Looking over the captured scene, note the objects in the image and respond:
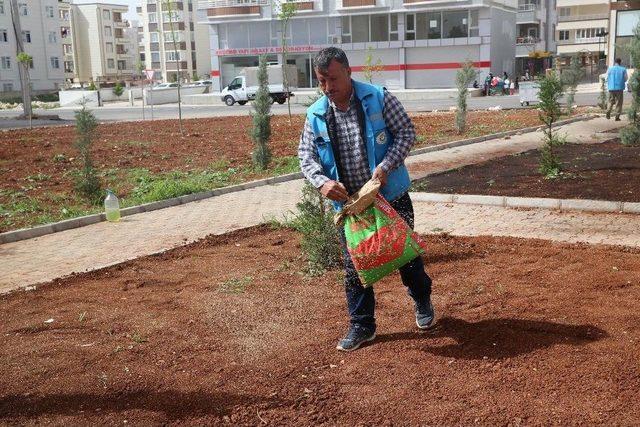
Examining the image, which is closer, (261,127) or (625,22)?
(261,127)

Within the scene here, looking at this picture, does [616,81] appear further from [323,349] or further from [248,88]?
[248,88]

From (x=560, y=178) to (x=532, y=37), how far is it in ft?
208

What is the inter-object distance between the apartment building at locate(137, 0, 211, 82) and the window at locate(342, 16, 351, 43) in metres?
47.3

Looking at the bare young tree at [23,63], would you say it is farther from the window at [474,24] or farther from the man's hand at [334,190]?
the man's hand at [334,190]

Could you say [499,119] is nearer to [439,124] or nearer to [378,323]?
[439,124]

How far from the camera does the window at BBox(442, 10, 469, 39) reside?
54406mm

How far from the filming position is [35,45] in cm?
8412

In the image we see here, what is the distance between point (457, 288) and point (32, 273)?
436 centimetres

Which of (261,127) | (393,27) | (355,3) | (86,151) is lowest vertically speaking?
(86,151)

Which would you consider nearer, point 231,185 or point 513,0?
point 231,185

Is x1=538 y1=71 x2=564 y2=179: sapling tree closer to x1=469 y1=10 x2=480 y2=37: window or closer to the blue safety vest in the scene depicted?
the blue safety vest

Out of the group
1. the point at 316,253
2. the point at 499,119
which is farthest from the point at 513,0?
the point at 316,253

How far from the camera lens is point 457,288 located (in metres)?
5.57

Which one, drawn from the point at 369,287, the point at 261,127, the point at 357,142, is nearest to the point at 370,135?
the point at 357,142
